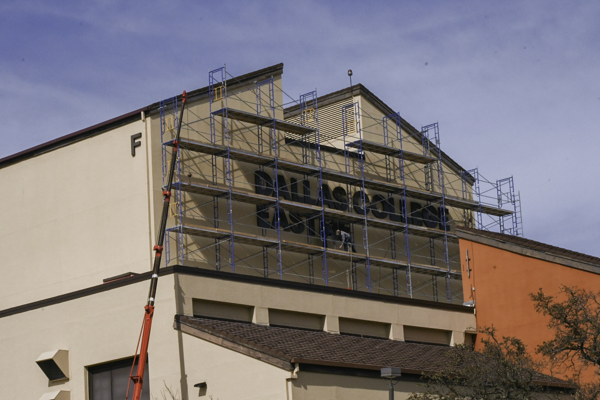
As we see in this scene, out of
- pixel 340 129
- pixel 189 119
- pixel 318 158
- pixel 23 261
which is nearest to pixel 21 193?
pixel 23 261

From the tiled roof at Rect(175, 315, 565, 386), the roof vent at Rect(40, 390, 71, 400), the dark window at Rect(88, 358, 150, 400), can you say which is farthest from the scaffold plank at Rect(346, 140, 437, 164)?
the roof vent at Rect(40, 390, 71, 400)

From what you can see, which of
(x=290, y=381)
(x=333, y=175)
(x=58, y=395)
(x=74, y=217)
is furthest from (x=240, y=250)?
(x=290, y=381)

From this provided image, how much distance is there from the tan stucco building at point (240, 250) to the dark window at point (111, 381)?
6 centimetres

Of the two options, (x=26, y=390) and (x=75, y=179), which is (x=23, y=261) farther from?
(x=26, y=390)

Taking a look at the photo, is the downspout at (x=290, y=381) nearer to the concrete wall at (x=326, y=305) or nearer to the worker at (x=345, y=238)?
the concrete wall at (x=326, y=305)

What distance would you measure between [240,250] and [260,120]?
549 cm

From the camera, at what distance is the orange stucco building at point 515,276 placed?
34.2 m

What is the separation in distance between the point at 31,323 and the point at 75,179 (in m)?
7.18

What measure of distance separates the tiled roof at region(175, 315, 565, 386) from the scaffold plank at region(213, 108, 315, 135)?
32.1 feet

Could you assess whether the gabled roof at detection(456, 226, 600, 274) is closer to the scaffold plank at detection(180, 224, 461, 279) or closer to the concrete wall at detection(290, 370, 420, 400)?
the scaffold plank at detection(180, 224, 461, 279)

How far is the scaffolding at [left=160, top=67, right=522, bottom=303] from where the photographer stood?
1396 inches

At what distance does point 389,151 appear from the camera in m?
43.6

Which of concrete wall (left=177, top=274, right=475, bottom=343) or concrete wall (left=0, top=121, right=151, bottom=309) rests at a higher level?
concrete wall (left=0, top=121, right=151, bottom=309)

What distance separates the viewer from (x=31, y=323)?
Result: 30547 mm
